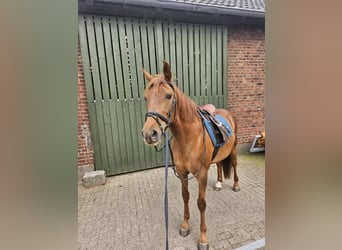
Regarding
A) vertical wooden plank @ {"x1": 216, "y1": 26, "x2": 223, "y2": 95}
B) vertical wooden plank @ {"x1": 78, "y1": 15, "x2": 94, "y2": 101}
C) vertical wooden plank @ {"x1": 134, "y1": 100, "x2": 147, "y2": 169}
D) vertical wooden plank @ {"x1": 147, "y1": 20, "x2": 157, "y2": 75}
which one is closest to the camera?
vertical wooden plank @ {"x1": 78, "y1": 15, "x2": 94, "y2": 101}

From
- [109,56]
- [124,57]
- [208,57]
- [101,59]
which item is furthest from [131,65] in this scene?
[208,57]

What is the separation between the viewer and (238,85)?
195 inches

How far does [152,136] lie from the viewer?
5.01 ft

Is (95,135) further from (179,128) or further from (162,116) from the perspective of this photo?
(162,116)

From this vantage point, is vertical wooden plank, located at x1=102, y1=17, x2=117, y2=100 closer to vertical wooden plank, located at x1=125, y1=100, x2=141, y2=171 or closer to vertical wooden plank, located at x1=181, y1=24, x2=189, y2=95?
vertical wooden plank, located at x1=125, y1=100, x2=141, y2=171

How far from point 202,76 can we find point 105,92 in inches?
87.9

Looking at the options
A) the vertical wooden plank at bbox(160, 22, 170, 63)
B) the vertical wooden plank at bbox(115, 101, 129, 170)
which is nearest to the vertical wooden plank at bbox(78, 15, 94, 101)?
the vertical wooden plank at bbox(115, 101, 129, 170)

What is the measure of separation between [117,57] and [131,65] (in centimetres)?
31

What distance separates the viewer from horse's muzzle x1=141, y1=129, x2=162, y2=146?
4.93 feet

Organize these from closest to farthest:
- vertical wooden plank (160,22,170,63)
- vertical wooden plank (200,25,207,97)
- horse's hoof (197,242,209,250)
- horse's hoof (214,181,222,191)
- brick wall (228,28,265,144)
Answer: horse's hoof (197,242,209,250) → horse's hoof (214,181,222,191) → vertical wooden plank (160,22,170,63) → vertical wooden plank (200,25,207,97) → brick wall (228,28,265,144)

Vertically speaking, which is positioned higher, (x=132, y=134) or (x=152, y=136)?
(x=152, y=136)

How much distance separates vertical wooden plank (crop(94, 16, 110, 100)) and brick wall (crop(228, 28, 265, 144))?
2.95 meters
